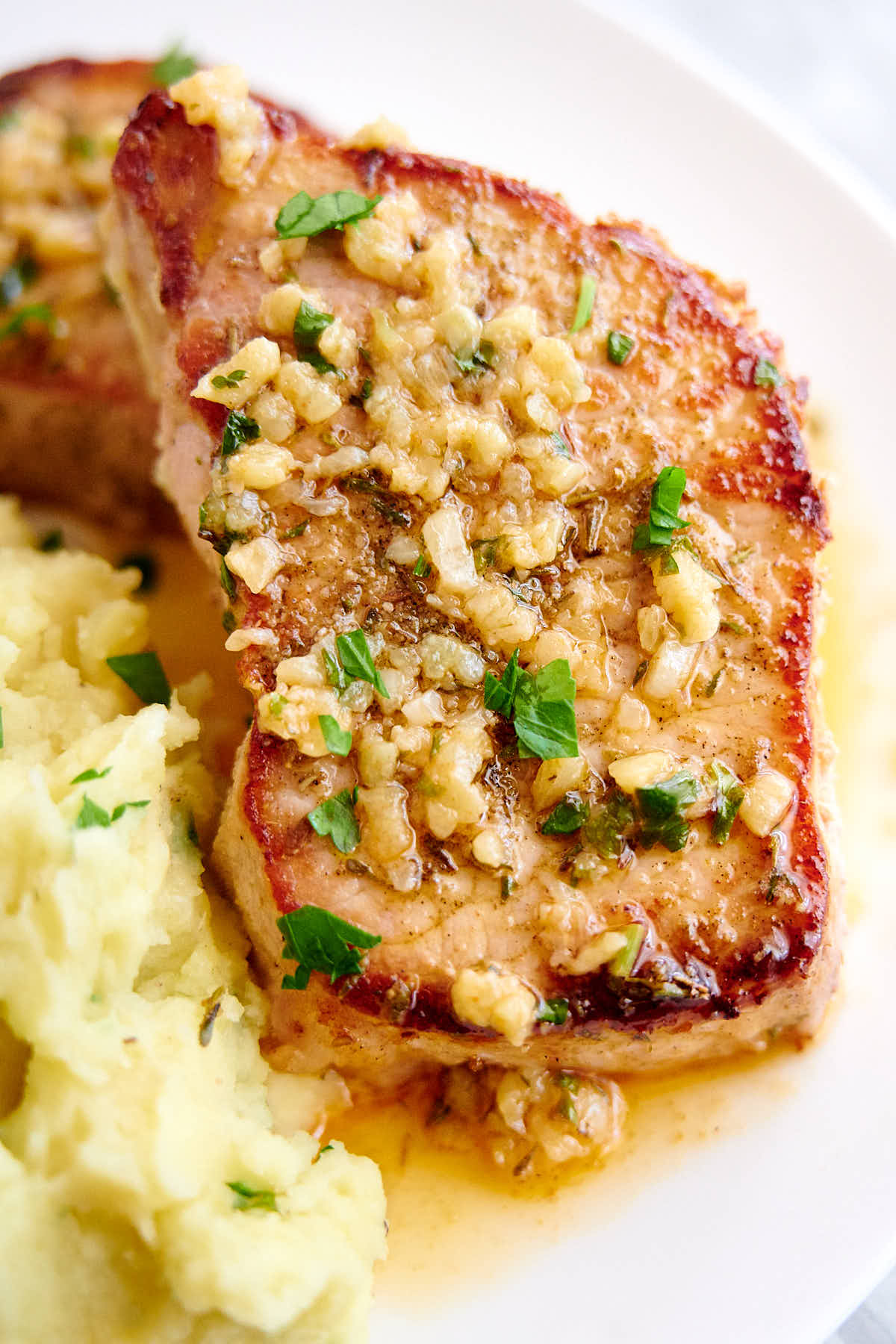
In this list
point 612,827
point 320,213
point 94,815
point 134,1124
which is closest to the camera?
point 134,1124

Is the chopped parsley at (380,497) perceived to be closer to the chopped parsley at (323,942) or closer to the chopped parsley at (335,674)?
the chopped parsley at (335,674)

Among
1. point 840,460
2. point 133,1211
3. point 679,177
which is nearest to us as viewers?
point 133,1211

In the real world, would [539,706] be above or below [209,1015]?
above

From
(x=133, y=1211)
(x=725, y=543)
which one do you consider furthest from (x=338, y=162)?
(x=133, y=1211)

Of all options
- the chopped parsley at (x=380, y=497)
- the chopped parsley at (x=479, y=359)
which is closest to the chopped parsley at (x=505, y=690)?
the chopped parsley at (x=380, y=497)

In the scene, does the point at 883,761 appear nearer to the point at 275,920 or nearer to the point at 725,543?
the point at 725,543

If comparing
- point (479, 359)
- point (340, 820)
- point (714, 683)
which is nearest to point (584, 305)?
point (479, 359)

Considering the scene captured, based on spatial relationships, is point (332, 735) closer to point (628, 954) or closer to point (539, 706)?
point (539, 706)
